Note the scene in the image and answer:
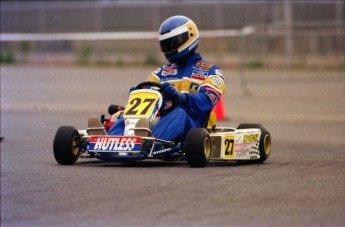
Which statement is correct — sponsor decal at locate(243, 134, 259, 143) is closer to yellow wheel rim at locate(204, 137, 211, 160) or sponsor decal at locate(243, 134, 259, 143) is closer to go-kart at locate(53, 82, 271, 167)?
go-kart at locate(53, 82, 271, 167)

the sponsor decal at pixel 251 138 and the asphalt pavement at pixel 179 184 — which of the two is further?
the sponsor decal at pixel 251 138

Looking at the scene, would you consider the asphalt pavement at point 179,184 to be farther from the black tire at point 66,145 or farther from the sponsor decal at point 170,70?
the sponsor decal at point 170,70

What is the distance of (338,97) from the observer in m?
20.3

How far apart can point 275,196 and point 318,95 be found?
13.8 meters

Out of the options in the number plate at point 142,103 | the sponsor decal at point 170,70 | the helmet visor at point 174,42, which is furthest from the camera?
the sponsor decal at point 170,70

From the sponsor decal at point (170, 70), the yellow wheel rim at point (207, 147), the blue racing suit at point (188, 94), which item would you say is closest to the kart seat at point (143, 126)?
the blue racing suit at point (188, 94)

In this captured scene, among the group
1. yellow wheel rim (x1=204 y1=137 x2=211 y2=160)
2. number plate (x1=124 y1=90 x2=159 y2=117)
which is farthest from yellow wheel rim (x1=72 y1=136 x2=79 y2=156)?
yellow wheel rim (x1=204 y1=137 x2=211 y2=160)

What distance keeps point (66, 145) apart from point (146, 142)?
82 cm

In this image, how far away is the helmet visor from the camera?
425 inches

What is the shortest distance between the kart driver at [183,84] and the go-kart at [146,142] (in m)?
0.12

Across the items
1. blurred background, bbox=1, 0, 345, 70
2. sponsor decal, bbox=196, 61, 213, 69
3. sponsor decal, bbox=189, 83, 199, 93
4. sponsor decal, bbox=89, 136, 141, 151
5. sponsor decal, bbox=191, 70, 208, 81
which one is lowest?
blurred background, bbox=1, 0, 345, 70

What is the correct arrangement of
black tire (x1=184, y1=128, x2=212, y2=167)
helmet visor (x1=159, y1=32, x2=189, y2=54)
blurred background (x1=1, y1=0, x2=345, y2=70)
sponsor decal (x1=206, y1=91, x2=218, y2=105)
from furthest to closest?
1. blurred background (x1=1, y1=0, x2=345, y2=70)
2. helmet visor (x1=159, y1=32, x2=189, y2=54)
3. sponsor decal (x1=206, y1=91, x2=218, y2=105)
4. black tire (x1=184, y1=128, x2=212, y2=167)

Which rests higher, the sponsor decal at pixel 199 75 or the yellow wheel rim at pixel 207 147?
the sponsor decal at pixel 199 75

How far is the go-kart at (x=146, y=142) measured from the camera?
9.63 m
